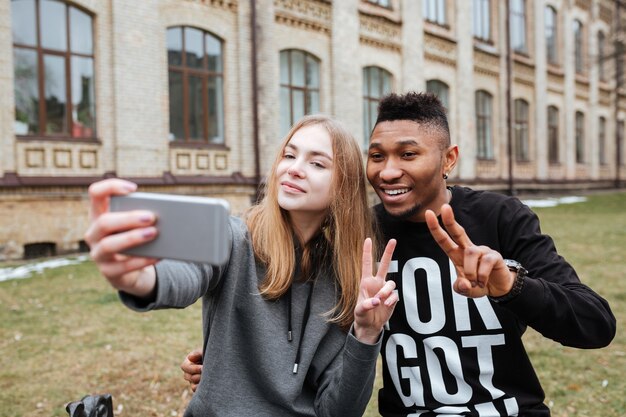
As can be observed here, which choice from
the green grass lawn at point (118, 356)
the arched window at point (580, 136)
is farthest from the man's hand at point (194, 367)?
the arched window at point (580, 136)

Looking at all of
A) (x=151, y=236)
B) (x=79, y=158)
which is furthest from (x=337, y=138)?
(x=79, y=158)

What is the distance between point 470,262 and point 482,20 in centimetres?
2336

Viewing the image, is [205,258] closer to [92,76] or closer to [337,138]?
[337,138]

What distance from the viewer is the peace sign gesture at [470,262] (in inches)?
66.3

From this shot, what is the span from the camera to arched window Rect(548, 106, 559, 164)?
87.4 ft

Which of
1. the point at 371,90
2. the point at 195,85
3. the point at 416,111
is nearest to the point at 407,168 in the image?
the point at 416,111

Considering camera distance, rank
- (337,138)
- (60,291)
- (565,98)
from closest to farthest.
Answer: (337,138), (60,291), (565,98)

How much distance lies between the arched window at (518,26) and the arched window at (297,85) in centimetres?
1178

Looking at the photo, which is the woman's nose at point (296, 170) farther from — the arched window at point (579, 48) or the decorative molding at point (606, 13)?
the decorative molding at point (606, 13)

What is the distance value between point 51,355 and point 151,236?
16.0 ft

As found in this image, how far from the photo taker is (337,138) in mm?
2320

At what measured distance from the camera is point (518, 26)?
24.5m

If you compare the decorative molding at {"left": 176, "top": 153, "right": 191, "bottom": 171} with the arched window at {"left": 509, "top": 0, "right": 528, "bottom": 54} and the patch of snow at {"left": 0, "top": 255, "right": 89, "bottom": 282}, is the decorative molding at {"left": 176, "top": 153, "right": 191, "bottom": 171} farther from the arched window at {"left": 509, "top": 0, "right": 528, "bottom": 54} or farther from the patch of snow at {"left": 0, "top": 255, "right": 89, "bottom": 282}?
the arched window at {"left": 509, "top": 0, "right": 528, "bottom": 54}

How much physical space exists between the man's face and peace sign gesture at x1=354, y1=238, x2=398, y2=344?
1.44 feet
